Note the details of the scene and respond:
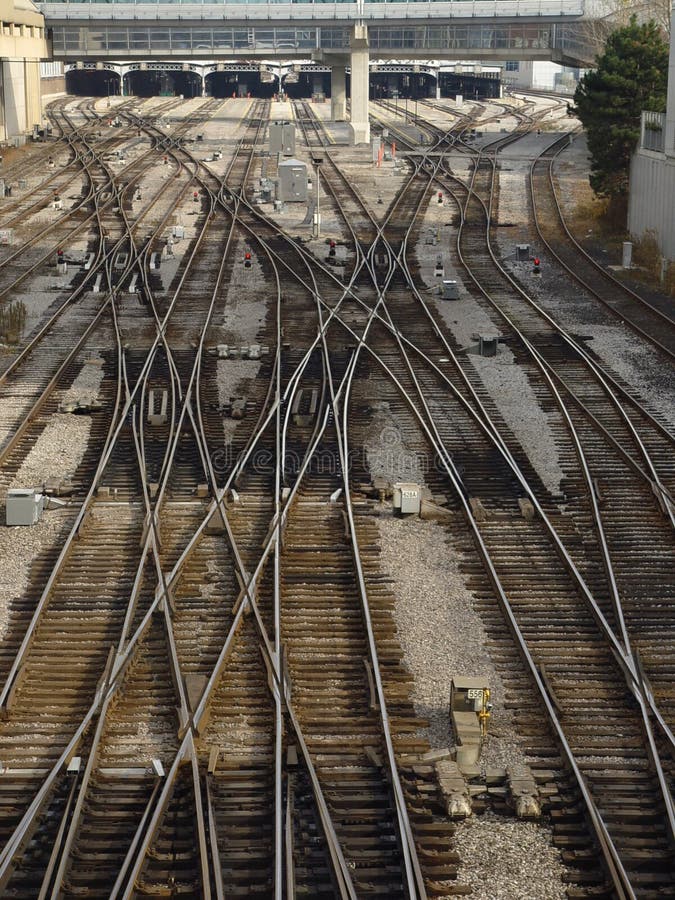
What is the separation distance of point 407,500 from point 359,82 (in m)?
43.8

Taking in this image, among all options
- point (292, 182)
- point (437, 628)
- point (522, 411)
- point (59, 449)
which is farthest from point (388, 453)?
point (292, 182)

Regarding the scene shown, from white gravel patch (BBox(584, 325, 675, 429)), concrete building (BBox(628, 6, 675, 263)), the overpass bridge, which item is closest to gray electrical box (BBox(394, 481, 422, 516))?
white gravel patch (BBox(584, 325, 675, 429))

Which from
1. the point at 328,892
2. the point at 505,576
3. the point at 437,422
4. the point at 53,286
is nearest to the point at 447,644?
the point at 505,576

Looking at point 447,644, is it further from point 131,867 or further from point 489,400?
point 489,400

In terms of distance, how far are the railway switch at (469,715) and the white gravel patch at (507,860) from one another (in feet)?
1.87

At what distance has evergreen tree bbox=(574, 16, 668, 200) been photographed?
3288 centimetres

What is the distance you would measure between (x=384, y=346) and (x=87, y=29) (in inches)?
1561

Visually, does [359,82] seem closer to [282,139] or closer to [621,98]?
[282,139]

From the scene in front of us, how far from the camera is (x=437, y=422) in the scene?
16.4 metres

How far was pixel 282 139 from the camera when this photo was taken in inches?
1768

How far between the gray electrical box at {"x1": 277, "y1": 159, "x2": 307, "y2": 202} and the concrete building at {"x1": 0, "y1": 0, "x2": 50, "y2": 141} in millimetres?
15970

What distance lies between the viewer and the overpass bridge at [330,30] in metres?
52.3

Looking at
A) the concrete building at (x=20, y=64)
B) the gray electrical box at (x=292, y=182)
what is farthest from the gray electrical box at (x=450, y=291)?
the concrete building at (x=20, y=64)

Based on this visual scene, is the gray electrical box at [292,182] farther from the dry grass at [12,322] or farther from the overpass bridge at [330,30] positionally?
the overpass bridge at [330,30]
